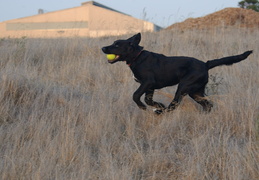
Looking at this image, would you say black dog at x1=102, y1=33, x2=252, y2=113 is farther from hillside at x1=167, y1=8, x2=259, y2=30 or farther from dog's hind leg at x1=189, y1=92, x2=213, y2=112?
hillside at x1=167, y1=8, x2=259, y2=30

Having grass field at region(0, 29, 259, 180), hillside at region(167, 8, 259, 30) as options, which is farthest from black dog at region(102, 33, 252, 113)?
hillside at region(167, 8, 259, 30)

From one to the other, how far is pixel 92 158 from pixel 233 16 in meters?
11.7

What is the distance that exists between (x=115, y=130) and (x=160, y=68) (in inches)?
40.5

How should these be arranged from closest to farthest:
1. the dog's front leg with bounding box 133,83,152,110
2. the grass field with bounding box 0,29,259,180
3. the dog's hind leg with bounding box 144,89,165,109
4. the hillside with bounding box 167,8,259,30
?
1. the grass field with bounding box 0,29,259,180
2. the dog's front leg with bounding box 133,83,152,110
3. the dog's hind leg with bounding box 144,89,165,109
4. the hillside with bounding box 167,8,259,30

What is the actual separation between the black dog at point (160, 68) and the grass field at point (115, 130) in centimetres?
29

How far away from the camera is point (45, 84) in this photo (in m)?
5.67

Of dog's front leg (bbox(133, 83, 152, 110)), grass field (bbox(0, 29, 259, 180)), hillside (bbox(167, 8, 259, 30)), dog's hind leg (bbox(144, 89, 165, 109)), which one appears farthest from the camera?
hillside (bbox(167, 8, 259, 30))

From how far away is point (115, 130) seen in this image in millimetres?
4168

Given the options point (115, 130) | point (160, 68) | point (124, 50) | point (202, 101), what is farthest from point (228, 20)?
point (115, 130)

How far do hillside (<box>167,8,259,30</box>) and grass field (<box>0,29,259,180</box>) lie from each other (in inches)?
267

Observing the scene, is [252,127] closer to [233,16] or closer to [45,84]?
[45,84]

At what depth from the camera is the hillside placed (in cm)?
1335

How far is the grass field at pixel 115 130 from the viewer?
307 cm

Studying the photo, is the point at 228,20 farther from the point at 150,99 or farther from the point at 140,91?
the point at 140,91
